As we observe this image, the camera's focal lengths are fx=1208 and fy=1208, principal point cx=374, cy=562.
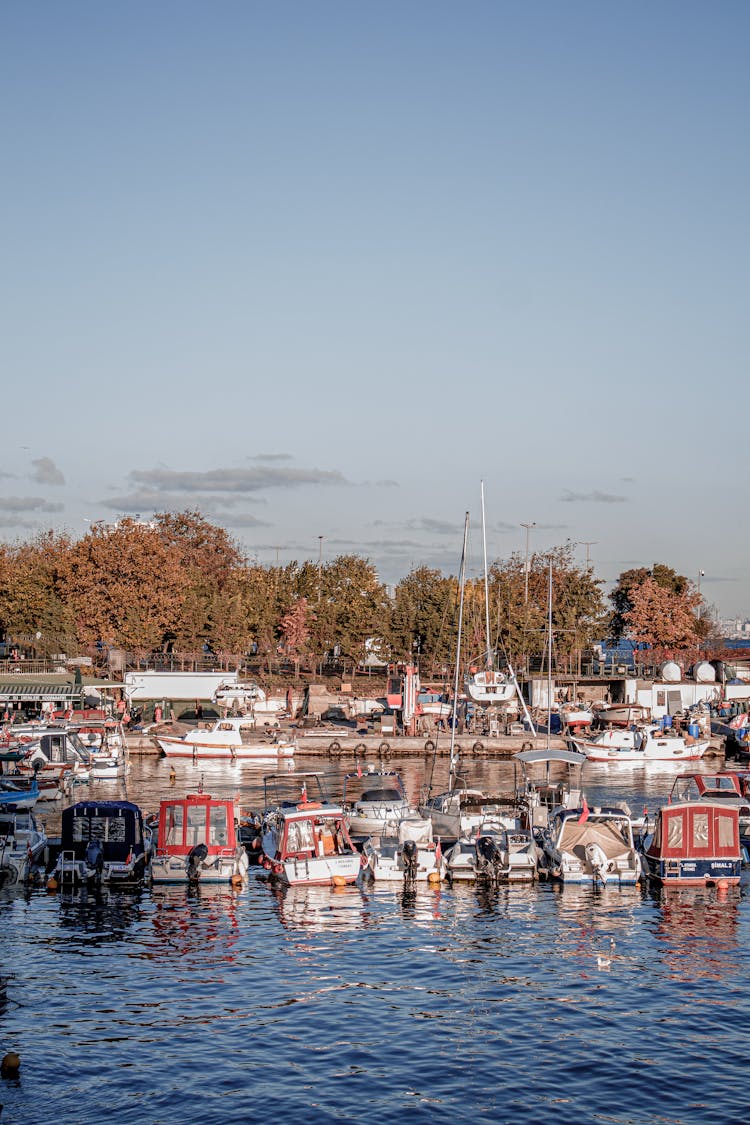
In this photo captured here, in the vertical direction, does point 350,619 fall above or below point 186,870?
above

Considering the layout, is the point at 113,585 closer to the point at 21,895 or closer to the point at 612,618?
the point at 612,618

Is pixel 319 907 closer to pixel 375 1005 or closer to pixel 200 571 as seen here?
pixel 375 1005

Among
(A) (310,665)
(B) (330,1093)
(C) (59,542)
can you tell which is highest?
(C) (59,542)

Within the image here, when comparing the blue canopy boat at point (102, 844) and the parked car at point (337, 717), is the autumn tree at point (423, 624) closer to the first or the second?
the parked car at point (337, 717)

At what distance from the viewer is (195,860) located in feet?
139

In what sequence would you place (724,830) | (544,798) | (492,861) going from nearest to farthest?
(492,861)
(724,830)
(544,798)

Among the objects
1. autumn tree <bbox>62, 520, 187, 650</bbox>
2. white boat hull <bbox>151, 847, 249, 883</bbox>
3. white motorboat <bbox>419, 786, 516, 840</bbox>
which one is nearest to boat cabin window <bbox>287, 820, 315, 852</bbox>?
white boat hull <bbox>151, 847, 249, 883</bbox>

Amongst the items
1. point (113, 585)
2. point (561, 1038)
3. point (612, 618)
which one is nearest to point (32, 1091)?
point (561, 1038)

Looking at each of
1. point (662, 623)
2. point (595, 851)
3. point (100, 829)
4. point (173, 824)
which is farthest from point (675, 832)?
point (662, 623)

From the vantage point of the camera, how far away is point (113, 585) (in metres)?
123

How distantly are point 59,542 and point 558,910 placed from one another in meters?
110

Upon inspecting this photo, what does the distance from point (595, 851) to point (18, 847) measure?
21.1m

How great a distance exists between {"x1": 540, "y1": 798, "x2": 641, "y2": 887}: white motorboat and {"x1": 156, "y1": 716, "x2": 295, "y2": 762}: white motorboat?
44.0m

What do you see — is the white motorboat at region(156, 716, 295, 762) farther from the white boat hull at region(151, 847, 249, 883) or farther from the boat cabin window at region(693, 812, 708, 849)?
the boat cabin window at region(693, 812, 708, 849)
